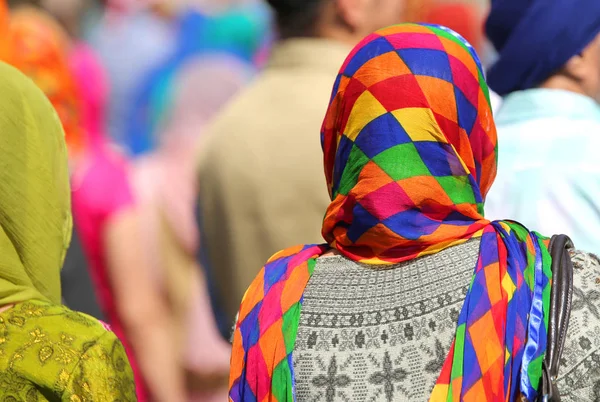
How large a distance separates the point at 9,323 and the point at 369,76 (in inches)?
30.6

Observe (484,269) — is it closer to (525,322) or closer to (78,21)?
(525,322)

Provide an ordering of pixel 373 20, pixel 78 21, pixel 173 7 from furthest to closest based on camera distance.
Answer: pixel 78 21 < pixel 173 7 < pixel 373 20

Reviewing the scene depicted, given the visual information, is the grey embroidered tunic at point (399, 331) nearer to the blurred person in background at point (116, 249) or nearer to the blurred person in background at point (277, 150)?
the blurred person in background at point (277, 150)

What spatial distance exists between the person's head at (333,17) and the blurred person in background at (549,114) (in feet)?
1.12

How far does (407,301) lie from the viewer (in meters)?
1.88

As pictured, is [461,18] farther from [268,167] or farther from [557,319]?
[557,319]

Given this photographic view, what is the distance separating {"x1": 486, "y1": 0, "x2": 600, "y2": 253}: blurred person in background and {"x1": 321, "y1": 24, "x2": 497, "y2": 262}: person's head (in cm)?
67

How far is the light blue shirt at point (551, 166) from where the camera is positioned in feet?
8.63

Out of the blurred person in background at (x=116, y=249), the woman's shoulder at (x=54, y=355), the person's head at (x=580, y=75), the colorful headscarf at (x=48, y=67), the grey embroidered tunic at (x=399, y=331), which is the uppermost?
the person's head at (x=580, y=75)

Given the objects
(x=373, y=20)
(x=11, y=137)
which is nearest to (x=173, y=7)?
(x=373, y=20)

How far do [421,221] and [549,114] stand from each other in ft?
3.54

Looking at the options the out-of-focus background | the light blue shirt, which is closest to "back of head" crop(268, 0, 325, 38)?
the out-of-focus background

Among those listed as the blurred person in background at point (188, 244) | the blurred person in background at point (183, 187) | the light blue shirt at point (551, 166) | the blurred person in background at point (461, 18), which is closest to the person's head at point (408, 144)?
the light blue shirt at point (551, 166)

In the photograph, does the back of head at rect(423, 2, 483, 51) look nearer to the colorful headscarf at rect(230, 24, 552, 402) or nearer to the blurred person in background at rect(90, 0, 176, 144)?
the blurred person in background at rect(90, 0, 176, 144)
